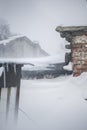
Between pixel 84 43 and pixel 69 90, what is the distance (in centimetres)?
76

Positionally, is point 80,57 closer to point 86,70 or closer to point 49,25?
point 86,70

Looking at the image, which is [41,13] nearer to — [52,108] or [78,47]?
[78,47]

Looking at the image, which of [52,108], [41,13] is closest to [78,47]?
[52,108]

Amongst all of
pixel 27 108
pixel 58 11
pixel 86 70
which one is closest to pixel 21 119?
pixel 27 108

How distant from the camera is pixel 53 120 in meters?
2.99

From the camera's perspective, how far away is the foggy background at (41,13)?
4066 mm

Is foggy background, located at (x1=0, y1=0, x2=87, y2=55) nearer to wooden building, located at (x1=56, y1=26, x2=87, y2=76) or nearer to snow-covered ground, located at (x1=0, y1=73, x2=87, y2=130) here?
wooden building, located at (x1=56, y1=26, x2=87, y2=76)

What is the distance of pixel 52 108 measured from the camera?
3152mm

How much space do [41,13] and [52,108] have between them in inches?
83.2

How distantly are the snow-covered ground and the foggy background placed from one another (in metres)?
1.07

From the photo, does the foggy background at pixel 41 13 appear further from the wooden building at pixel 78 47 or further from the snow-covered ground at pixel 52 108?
the snow-covered ground at pixel 52 108

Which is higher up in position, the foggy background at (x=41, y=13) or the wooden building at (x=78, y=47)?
the foggy background at (x=41, y=13)

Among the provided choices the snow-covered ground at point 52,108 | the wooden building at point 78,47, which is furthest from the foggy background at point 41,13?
the snow-covered ground at point 52,108

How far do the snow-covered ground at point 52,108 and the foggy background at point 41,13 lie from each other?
41.9 inches
